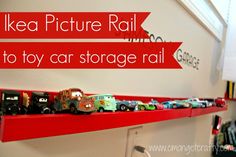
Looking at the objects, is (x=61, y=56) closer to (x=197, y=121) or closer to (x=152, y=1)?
(x=152, y=1)

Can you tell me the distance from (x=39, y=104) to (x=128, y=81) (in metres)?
0.44

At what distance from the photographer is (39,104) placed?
0.48 m

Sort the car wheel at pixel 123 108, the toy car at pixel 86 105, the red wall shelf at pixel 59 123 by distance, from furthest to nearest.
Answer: the car wheel at pixel 123 108 < the toy car at pixel 86 105 < the red wall shelf at pixel 59 123

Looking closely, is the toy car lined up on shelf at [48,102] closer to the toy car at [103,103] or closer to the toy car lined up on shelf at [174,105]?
the toy car at [103,103]

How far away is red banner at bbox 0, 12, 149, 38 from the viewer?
0.56m

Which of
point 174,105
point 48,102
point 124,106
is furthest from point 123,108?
point 174,105

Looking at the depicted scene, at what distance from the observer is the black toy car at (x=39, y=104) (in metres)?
0.47

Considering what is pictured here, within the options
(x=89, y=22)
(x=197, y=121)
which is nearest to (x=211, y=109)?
(x=197, y=121)

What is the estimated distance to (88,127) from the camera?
1.71ft

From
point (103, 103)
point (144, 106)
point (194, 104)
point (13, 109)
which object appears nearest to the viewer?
point (13, 109)

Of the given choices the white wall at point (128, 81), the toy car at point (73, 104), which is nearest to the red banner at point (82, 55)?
the white wall at point (128, 81)

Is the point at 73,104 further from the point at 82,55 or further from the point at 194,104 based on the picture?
the point at 194,104

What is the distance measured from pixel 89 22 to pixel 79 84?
18cm

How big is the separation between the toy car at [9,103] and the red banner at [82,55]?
114 millimetres
